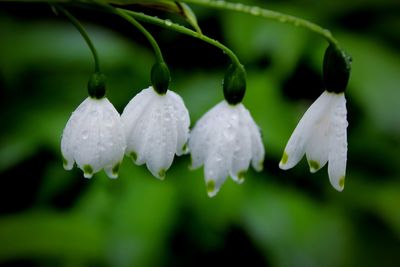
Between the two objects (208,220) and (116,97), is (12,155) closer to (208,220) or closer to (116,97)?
(116,97)

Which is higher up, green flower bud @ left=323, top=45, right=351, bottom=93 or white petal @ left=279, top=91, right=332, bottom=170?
green flower bud @ left=323, top=45, right=351, bottom=93

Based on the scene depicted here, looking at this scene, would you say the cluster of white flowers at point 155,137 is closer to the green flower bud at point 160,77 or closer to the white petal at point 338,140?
the green flower bud at point 160,77

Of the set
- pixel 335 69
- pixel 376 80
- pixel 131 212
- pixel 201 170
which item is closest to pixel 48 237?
pixel 131 212

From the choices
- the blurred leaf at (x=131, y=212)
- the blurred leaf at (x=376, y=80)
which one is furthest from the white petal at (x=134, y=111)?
the blurred leaf at (x=376, y=80)

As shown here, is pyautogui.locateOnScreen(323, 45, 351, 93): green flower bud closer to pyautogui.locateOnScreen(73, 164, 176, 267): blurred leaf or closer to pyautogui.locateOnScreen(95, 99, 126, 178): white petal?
pyautogui.locateOnScreen(95, 99, 126, 178): white petal

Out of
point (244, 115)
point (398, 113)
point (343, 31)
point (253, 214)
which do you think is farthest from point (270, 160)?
point (244, 115)

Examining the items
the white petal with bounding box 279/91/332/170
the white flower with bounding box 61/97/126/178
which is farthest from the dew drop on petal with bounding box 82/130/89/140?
the white petal with bounding box 279/91/332/170

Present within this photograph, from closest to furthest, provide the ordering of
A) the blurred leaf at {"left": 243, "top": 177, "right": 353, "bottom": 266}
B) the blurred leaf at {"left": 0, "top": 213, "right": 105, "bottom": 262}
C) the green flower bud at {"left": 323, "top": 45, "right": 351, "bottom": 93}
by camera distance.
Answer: the green flower bud at {"left": 323, "top": 45, "right": 351, "bottom": 93}, the blurred leaf at {"left": 0, "top": 213, "right": 105, "bottom": 262}, the blurred leaf at {"left": 243, "top": 177, "right": 353, "bottom": 266}
